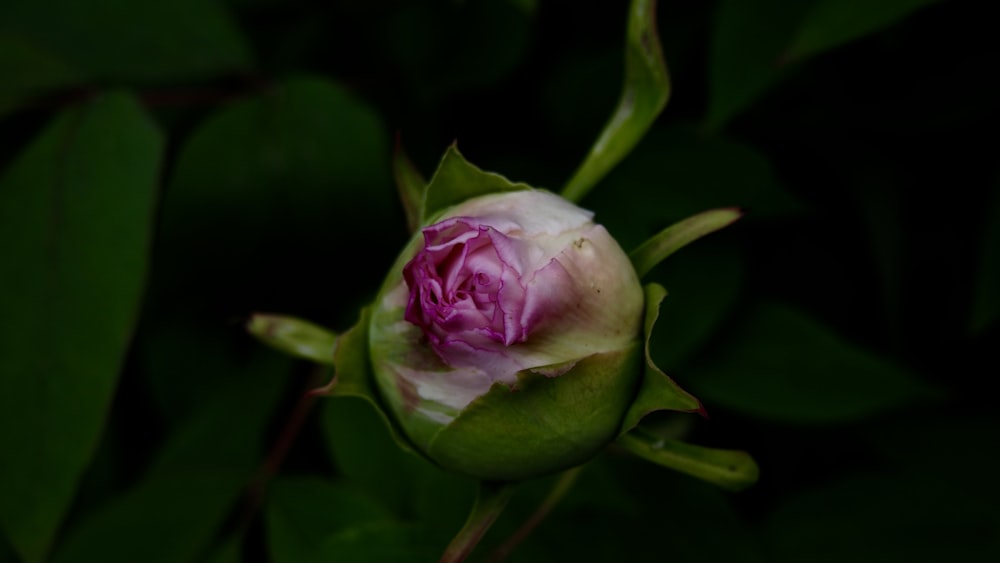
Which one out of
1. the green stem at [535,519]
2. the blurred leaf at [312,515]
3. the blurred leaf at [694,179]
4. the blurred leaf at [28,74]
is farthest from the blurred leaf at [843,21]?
the blurred leaf at [28,74]

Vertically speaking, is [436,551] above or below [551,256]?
below

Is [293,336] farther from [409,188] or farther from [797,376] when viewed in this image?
[797,376]

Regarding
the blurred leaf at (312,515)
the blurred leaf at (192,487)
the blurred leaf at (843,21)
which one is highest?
the blurred leaf at (843,21)

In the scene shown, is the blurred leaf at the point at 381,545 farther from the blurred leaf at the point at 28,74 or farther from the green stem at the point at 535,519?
the blurred leaf at the point at 28,74

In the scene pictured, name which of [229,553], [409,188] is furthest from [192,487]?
[409,188]

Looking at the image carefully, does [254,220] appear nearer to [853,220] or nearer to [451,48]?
[451,48]

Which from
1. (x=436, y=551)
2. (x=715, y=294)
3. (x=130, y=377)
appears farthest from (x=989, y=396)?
(x=130, y=377)

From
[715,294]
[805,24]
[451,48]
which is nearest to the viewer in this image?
[805,24]
